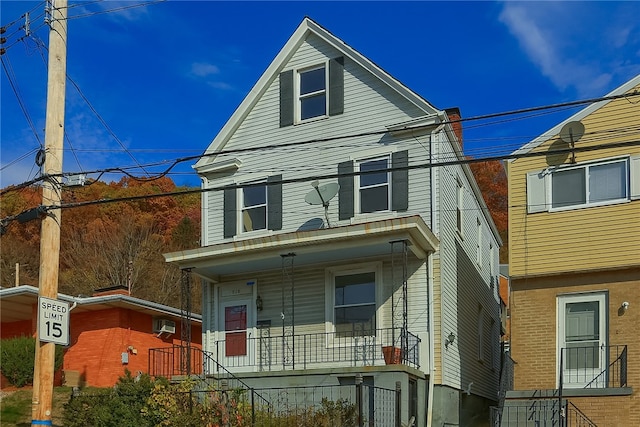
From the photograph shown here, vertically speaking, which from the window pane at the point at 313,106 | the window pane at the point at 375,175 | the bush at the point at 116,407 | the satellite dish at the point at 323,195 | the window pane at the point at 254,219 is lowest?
the bush at the point at 116,407

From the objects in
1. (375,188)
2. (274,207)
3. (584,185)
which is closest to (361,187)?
(375,188)

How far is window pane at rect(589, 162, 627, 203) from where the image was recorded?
1540 cm

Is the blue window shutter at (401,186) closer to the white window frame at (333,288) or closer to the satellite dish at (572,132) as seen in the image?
the white window frame at (333,288)

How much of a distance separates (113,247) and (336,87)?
88.4 feet

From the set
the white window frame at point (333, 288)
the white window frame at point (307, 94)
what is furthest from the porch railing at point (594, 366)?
the white window frame at point (307, 94)

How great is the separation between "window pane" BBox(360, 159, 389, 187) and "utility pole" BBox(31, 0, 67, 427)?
8064 millimetres

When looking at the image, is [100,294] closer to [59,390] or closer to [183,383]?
[59,390]

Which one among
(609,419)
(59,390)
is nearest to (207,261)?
(59,390)

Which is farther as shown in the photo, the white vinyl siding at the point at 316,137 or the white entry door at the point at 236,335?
the white entry door at the point at 236,335

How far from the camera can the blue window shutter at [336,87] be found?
63.6ft

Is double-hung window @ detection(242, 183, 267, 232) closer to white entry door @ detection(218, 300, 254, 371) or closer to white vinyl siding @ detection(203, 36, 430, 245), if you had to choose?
white vinyl siding @ detection(203, 36, 430, 245)

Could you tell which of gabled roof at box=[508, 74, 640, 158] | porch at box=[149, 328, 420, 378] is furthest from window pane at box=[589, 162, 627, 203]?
porch at box=[149, 328, 420, 378]

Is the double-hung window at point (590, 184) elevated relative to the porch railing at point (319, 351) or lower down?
elevated

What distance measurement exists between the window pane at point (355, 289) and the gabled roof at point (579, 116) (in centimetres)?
459
